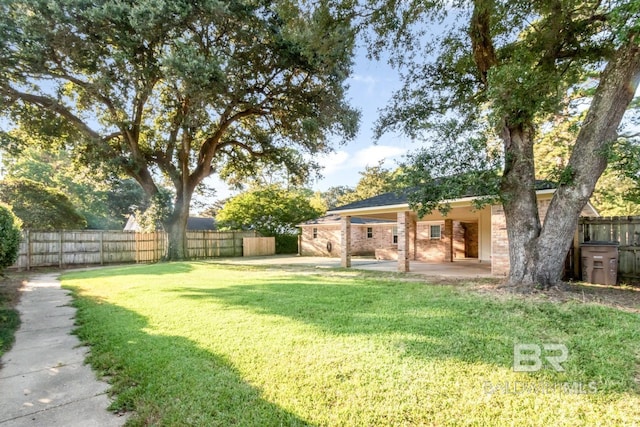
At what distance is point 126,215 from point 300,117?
2903 centimetres

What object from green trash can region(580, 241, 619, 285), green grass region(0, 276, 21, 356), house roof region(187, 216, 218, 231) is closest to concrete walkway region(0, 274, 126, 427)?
green grass region(0, 276, 21, 356)

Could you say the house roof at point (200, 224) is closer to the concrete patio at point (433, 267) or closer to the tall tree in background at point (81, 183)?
the tall tree in background at point (81, 183)

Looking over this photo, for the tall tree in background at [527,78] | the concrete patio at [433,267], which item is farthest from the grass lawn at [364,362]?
the concrete patio at [433,267]

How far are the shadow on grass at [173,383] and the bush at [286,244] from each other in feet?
67.4

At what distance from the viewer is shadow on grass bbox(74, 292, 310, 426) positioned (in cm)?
248

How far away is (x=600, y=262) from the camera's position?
322 inches

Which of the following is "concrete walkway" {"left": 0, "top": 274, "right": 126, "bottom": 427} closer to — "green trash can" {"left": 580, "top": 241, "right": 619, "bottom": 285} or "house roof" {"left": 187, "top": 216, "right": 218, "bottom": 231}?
"green trash can" {"left": 580, "top": 241, "right": 619, "bottom": 285}

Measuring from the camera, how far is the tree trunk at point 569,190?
236 inches

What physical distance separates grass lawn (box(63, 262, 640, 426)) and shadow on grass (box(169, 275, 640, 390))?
0.03m

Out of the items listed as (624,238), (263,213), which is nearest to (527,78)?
(624,238)

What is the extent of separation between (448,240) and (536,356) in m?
14.0

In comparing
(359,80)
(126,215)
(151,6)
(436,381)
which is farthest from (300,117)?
(126,215)

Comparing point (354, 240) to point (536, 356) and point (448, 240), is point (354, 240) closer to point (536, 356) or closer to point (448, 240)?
point (448, 240)

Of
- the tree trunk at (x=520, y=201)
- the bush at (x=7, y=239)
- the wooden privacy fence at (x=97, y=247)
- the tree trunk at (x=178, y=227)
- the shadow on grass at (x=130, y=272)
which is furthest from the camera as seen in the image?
the tree trunk at (x=178, y=227)
